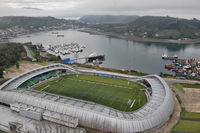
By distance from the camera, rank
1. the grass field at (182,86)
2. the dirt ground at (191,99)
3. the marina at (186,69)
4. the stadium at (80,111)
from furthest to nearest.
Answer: the marina at (186,69) → the grass field at (182,86) → the dirt ground at (191,99) → the stadium at (80,111)

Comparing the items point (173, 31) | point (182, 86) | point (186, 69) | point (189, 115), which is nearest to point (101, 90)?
point (189, 115)

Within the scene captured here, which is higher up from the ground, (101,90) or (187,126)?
(101,90)

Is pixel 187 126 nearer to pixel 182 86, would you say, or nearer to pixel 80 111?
pixel 80 111

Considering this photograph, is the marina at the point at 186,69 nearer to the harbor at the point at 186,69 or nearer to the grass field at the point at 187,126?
the harbor at the point at 186,69

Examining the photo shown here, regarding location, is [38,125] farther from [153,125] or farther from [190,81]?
[190,81]

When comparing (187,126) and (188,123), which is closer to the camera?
(187,126)

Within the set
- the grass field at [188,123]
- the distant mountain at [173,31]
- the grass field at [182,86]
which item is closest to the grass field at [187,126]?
the grass field at [188,123]
